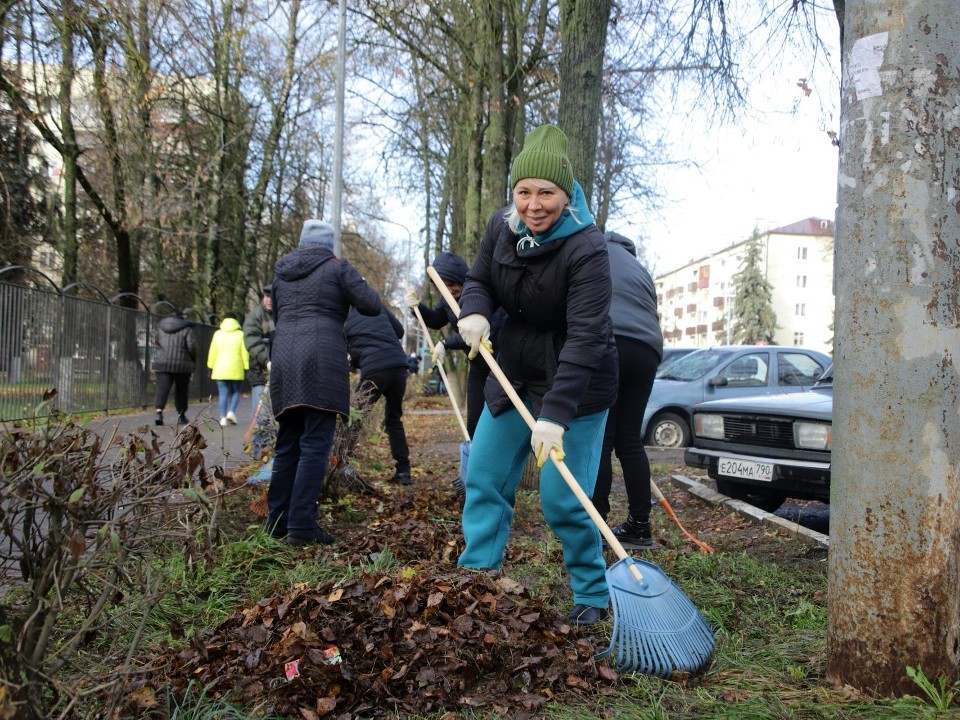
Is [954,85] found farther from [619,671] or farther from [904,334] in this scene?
[619,671]

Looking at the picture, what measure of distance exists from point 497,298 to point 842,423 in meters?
1.46

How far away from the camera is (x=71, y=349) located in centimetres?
1275

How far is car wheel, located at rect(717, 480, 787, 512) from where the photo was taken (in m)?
6.38

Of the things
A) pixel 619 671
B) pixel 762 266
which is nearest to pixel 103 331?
pixel 619 671

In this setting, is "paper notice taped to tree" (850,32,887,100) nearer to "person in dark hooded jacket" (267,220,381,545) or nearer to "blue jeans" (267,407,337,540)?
"person in dark hooded jacket" (267,220,381,545)

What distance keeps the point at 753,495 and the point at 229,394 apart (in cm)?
766

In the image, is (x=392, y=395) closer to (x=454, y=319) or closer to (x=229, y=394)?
(x=454, y=319)

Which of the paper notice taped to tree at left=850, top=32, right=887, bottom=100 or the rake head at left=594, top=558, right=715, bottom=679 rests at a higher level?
the paper notice taped to tree at left=850, top=32, right=887, bottom=100

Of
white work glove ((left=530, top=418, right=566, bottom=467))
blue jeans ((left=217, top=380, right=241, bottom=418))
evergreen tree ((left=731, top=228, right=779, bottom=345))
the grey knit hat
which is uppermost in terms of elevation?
evergreen tree ((left=731, top=228, right=779, bottom=345))

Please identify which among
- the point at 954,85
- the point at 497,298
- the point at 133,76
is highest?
the point at 133,76

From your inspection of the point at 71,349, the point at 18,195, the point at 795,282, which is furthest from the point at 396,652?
the point at 795,282

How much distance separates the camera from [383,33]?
11.8 m

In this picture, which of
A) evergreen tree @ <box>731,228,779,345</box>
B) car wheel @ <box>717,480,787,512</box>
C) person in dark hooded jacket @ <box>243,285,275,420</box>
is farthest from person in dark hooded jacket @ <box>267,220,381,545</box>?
evergreen tree @ <box>731,228,779,345</box>

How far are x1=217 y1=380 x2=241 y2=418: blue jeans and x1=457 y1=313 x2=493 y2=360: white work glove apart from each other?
28.1 ft
